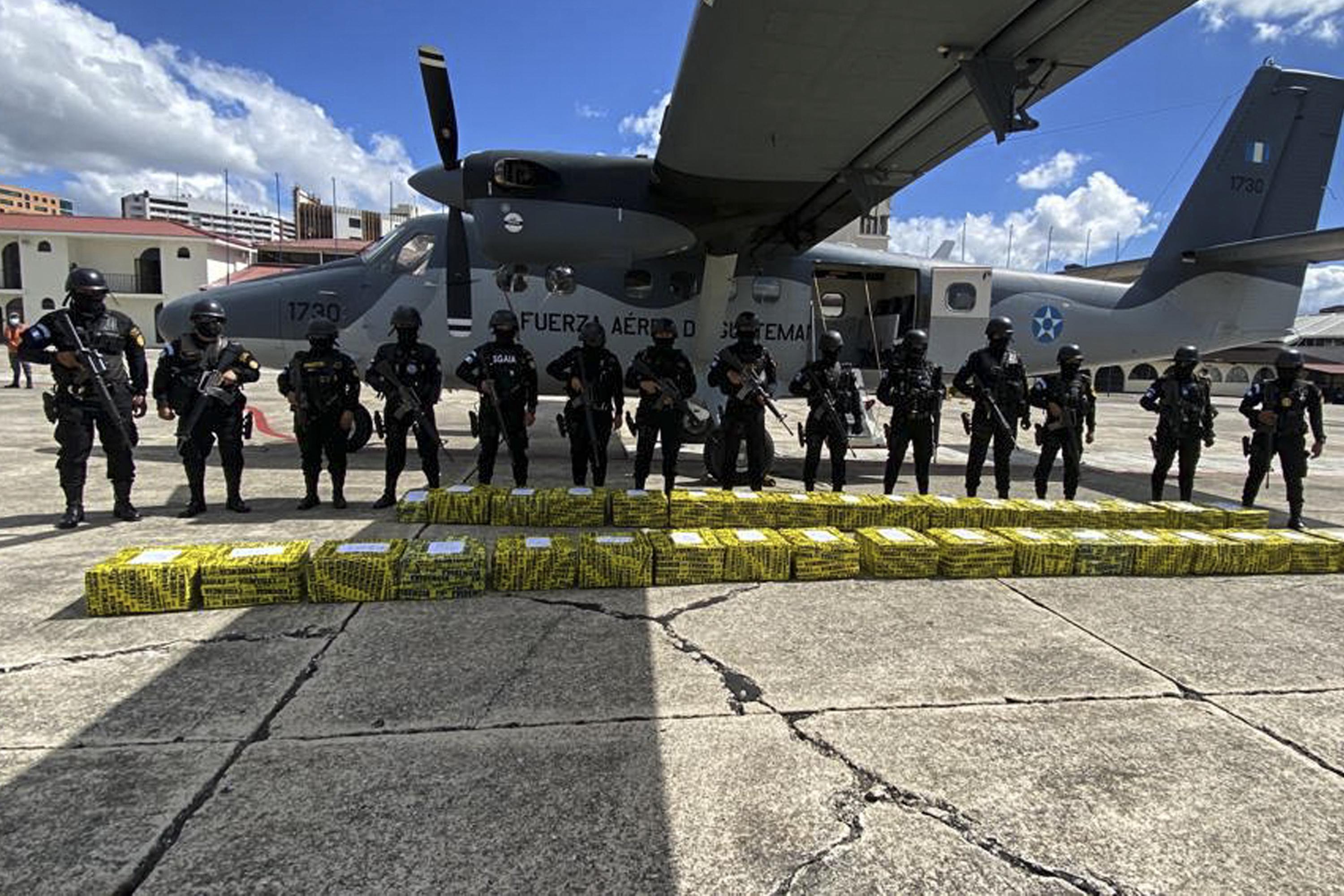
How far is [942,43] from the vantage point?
4395mm

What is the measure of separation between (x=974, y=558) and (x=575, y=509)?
3.14 meters

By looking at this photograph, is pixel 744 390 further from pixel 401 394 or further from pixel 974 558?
pixel 401 394

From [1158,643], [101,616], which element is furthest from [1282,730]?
[101,616]

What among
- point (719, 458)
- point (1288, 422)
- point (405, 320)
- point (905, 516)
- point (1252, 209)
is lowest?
point (905, 516)

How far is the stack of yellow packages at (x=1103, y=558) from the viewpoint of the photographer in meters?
5.05

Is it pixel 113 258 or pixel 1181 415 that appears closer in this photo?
pixel 1181 415

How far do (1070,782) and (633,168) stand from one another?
696 cm

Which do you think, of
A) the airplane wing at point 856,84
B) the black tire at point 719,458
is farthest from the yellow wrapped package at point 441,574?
the black tire at point 719,458

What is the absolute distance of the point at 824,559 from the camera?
4773 millimetres

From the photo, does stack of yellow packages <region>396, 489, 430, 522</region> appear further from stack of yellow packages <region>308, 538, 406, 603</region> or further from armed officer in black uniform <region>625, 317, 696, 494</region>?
armed officer in black uniform <region>625, 317, 696, 494</region>

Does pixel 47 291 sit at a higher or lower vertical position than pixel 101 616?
higher

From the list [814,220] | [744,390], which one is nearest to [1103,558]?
[744,390]

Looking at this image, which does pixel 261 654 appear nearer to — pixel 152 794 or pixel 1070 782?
pixel 152 794

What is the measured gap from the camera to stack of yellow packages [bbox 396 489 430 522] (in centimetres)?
597
